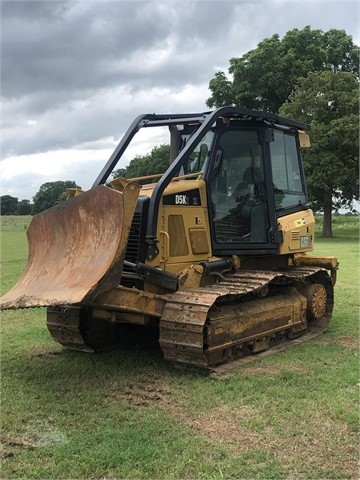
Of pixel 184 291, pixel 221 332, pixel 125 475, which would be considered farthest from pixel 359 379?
pixel 125 475

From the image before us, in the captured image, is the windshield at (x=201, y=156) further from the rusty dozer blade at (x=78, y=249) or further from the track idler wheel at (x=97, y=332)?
the track idler wheel at (x=97, y=332)

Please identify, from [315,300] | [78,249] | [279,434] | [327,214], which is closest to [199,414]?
[279,434]

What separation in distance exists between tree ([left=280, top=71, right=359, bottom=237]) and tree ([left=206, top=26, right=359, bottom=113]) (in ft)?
14.0

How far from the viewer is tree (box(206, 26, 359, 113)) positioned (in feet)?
117

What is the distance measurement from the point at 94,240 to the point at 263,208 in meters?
2.76

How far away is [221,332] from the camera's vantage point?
603cm

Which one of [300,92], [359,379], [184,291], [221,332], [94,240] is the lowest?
[359,379]

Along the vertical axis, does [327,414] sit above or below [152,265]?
below

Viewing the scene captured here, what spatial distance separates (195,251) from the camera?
6.63m

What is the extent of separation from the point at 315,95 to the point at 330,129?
257cm

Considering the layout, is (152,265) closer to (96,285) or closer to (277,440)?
(96,285)

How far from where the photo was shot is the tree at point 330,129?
2898 centimetres

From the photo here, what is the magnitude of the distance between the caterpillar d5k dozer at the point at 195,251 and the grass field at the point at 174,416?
43 cm

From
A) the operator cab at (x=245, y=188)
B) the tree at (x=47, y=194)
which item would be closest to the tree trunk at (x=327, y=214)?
the tree at (x=47, y=194)
